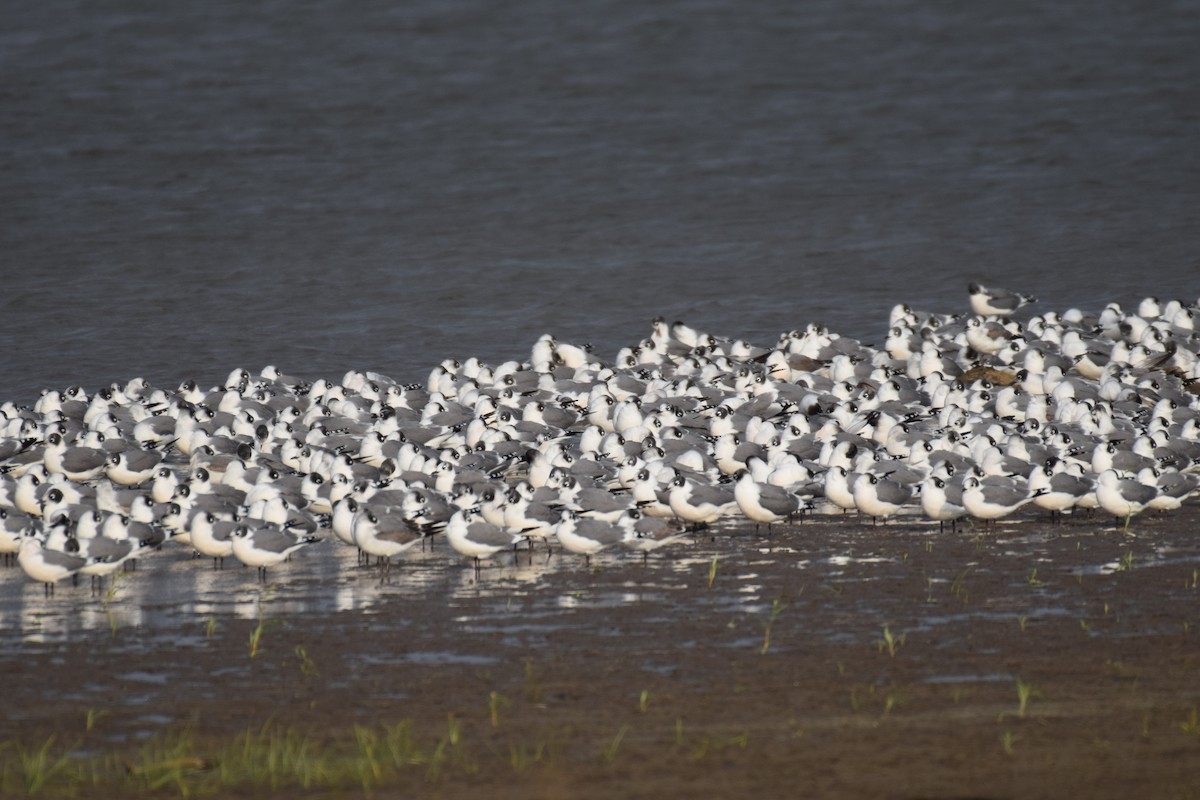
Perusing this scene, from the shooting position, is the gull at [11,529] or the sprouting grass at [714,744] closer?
the sprouting grass at [714,744]

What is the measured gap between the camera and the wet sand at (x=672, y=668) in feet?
28.2

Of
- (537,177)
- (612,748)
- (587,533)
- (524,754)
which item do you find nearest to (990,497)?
(587,533)

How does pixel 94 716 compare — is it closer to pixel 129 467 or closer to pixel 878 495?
pixel 878 495

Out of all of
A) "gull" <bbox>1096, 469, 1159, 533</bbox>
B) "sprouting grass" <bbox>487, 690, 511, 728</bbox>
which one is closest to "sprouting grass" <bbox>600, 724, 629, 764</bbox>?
"sprouting grass" <bbox>487, 690, 511, 728</bbox>

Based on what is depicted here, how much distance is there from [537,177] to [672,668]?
40.8 meters

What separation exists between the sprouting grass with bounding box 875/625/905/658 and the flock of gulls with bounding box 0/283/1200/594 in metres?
3.51

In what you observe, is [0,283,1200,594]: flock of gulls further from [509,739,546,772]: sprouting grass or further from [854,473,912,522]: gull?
[509,739,546,772]: sprouting grass

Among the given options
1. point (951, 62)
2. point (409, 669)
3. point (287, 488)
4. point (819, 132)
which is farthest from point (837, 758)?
point (951, 62)

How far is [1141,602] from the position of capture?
11.9 metres

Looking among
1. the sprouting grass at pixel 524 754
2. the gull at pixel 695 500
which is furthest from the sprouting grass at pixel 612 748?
the gull at pixel 695 500

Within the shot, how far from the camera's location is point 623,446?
18531 millimetres

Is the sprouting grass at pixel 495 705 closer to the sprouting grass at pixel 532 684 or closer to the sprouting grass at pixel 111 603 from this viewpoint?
the sprouting grass at pixel 532 684

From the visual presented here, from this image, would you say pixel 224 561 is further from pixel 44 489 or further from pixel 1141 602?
pixel 1141 602

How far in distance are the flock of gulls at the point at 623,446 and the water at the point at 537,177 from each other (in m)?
7.02
